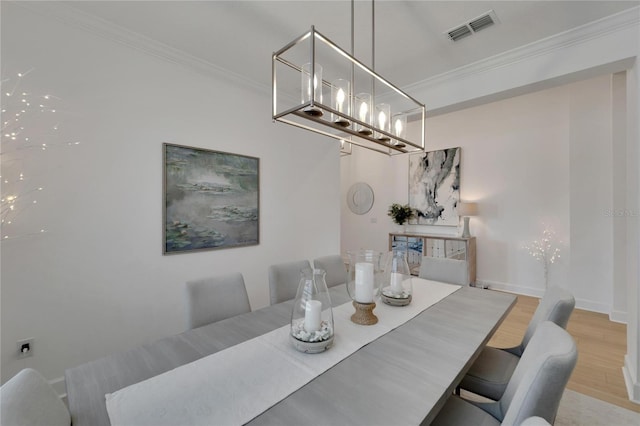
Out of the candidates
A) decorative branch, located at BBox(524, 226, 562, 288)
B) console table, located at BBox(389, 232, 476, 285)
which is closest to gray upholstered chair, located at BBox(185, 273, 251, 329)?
console table, located at BBox(389, 232, 476, 285)

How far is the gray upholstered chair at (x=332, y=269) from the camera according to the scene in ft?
8.07

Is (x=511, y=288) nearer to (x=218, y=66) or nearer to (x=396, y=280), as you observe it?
(x=396, y=280)

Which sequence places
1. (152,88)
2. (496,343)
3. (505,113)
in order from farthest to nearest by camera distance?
(505,113) < (496,343) < (152,88)

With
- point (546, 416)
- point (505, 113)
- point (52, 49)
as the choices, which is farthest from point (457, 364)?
point (505, 113)

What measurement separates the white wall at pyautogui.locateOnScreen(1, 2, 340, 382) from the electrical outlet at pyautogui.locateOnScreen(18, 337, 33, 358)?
35mm

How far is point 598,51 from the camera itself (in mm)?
2111

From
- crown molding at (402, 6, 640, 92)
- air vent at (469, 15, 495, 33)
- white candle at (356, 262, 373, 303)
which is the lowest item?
white candle at (356, 262, 373, 303)

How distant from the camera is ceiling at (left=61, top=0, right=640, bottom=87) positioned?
6.31 ft

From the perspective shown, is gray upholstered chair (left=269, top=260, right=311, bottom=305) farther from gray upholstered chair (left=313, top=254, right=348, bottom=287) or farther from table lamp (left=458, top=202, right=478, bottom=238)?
table lamp (left=458, top=202, right=478, bottom=238)

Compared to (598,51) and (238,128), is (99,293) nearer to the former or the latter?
(238,128)

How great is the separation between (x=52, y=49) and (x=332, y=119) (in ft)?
6.56

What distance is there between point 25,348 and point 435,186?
540 centimetres

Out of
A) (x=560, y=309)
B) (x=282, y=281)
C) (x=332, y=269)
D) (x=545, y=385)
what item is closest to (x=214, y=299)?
(x=282, y=281)

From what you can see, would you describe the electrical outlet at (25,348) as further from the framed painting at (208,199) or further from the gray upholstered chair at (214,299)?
the gray upholstered chair at (214,299)
